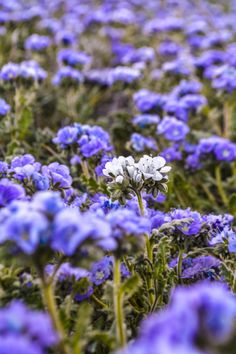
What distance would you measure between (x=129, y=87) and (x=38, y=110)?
0.92m

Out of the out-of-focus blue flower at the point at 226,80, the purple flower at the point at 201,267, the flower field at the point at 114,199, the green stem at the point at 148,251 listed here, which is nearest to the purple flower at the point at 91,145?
the flower field at the point at 114,199

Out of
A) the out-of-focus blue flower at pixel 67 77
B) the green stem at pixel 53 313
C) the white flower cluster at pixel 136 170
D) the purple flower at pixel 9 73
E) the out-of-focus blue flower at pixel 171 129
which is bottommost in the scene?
the green stem at pixel 53 313

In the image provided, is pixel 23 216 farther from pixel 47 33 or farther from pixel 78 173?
pixel 47 33

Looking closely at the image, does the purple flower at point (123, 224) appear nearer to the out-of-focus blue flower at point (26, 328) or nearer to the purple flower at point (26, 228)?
the purple flower at point (26, 228)

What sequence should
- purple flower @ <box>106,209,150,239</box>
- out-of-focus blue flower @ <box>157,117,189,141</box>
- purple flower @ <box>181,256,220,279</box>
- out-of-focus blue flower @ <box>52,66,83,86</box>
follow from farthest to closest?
out-of-focus blue flower @ <box>52,66,83,86</box>, out-of-focus blue flower @ <box>157,117,189,141</box>, purple flower @ <box>181,256,220,279</box>, purple flower @ <box>106,209,150,239</box>

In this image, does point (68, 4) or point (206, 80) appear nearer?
point (206, 80)

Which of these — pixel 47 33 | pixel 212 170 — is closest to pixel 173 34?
pixel 47 33

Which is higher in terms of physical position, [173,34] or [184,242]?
[173,34]

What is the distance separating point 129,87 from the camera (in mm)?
5422

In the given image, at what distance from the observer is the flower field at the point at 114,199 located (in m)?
1.47

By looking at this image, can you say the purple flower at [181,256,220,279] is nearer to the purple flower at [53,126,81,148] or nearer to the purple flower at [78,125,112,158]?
the purple flower at [78,125,112,158]

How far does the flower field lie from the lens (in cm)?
147

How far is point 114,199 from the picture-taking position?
2475mm

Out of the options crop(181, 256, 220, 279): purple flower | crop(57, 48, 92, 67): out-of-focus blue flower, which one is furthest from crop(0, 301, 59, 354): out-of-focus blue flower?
crop(57, 48, 92, 67): out-of-focus blue flower
